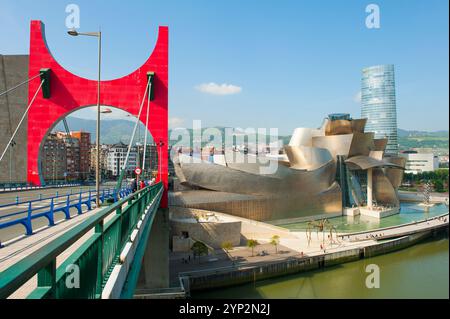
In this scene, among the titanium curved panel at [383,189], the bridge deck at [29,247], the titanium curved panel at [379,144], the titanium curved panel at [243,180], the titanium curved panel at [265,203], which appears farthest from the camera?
the titanium curved panel at [379,144]

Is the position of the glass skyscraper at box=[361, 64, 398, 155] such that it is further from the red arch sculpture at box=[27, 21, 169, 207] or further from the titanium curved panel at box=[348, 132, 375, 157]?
the red arch sculpture at box=[27, 21, 169, 207]

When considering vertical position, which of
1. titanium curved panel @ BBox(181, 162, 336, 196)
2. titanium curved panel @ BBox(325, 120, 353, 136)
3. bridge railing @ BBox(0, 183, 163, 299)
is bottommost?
titanium curved panel @ BBox(181, 162, 336, 196)

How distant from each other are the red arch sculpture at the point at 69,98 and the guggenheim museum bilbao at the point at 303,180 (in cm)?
903

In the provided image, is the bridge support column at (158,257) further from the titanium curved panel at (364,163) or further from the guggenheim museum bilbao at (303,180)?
the titanium curved panel at (364,163)

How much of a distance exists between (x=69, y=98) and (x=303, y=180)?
2041 centimetres

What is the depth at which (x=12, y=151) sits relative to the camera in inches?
590

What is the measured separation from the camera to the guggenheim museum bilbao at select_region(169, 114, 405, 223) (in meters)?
24.5

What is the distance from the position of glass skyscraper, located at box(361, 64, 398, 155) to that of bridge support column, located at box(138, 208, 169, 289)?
98.9 meters

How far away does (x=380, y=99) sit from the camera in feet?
338

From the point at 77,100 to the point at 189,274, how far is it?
10064mm

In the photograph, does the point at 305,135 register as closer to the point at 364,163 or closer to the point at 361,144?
the point at 361,144

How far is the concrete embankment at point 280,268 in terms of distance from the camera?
1515 cm

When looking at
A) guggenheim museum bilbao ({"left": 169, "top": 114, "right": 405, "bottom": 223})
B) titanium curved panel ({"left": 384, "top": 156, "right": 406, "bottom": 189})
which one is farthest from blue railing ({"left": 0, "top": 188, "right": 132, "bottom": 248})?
titanium curved panel ({"left": 384, "top": 156, "right": 406, "bottom": 189})

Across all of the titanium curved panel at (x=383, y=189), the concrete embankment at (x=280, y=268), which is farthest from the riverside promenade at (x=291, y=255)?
the titanium curved panel at (x=383, y=189)
